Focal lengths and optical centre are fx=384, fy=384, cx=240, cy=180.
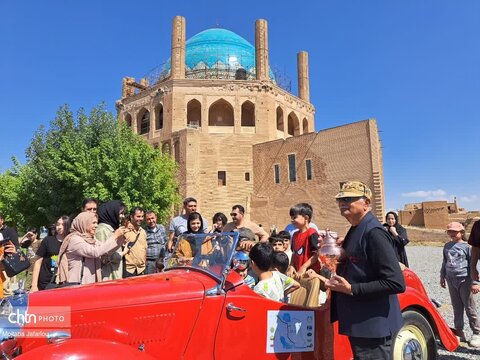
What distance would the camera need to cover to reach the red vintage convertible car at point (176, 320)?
240 cm

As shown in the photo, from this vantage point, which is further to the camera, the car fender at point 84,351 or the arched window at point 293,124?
the arched window at point 293,124

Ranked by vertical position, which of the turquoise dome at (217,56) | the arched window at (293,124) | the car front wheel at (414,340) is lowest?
the car front wheel at (414,340)

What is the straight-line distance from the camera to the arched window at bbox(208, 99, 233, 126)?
34.7 m

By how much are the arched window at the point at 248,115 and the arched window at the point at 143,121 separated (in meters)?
8.97

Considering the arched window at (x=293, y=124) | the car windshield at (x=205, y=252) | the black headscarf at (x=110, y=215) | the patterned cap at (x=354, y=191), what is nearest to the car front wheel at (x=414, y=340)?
the patterned cap at (x=354, y=191)

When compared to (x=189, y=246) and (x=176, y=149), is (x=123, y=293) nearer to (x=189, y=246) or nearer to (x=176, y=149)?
(x=189, y=246)

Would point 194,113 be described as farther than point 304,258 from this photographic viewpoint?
Yes

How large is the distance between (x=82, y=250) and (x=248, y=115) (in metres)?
32.9

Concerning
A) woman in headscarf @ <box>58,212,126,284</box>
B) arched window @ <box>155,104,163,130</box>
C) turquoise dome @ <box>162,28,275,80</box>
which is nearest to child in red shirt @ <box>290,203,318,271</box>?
woman in headscarf @ <box>58,212,126,284</box>

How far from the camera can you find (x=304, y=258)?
15.6ft

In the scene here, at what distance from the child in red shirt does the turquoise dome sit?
1212 inches

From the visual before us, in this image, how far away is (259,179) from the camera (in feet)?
106

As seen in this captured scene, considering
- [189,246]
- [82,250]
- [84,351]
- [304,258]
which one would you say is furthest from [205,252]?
[304,258]

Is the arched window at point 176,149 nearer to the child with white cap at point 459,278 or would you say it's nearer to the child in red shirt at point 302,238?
the child with white cap at point 459,278
